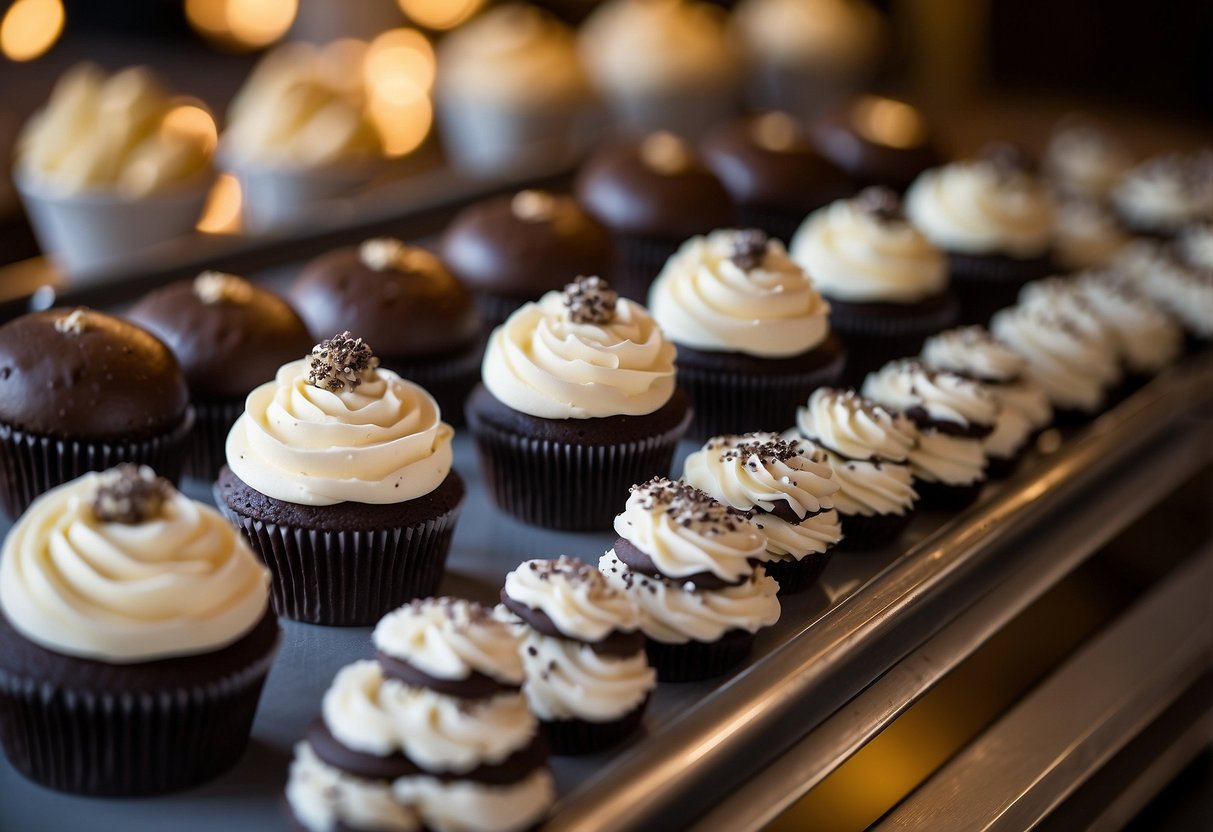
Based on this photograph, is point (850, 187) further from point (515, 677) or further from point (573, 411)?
point (515, 677)

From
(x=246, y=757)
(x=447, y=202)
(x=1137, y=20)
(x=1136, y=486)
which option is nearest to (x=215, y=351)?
(x=246, y=757)

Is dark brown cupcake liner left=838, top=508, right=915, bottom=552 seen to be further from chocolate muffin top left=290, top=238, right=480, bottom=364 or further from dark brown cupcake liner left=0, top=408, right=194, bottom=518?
dark brown cupcake liner left=0, top=408, right=194, bottom=518

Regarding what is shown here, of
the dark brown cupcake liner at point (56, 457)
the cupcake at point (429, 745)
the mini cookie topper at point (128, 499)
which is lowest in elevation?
the dark brown cupcake liner at point (56, 457)

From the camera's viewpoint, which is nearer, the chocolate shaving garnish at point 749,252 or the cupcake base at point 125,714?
the cupcake base at point 125,714

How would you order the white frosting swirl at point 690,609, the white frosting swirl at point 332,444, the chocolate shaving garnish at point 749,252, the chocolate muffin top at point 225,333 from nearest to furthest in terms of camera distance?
1. the white frosting swirl at point 690,609
2. the white frosting swirl at point 332,444
3. the chocolate muffin top at point 225,333
4. the chocolate shaving garnish at point 749,252

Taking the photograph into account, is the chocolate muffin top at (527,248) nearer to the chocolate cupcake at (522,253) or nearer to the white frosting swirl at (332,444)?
the chocolate cupcake at (522,253)

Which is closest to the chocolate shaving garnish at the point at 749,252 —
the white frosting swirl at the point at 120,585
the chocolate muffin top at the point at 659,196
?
the chocolate muffin top at the point at 659,196

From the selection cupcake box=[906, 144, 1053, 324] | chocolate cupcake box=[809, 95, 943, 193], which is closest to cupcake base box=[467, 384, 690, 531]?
cupcake box=[906, 144, 1053, 324]
